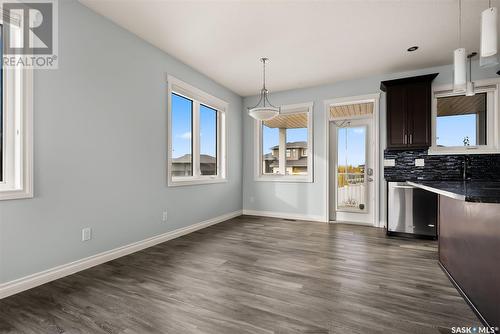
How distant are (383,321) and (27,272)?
119 inches

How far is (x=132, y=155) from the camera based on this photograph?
126 inches

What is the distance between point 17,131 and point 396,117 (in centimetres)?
510

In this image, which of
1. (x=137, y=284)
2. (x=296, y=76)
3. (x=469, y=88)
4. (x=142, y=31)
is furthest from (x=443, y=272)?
(x=142, y=31)

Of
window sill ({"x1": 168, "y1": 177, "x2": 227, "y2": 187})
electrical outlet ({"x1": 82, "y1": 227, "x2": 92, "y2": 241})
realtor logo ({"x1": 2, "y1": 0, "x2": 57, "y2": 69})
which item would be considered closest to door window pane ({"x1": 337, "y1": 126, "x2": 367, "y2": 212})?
window sill ({"x1": 168, "y1": 177, "x2": 227, "y2": 187})

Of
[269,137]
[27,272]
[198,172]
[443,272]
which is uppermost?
[269,137]

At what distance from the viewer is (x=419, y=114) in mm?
4035

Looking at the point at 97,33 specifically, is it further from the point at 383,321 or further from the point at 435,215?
the point at 435,215

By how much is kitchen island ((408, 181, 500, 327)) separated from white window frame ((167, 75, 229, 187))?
3397 millimetres

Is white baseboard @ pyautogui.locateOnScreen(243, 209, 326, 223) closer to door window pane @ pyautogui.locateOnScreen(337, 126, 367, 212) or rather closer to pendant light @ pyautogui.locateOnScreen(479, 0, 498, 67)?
door window pane @ pyautogui.locateOnScreen(337, 126, 367, 212)

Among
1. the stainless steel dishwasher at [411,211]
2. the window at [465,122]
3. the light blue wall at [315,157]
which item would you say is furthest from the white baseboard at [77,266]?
the window at [465,122]

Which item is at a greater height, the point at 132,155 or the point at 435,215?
the point at 132,155

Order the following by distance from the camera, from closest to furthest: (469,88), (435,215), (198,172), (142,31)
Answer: (469,88)
(142,31)
(435,215)
(198,172)

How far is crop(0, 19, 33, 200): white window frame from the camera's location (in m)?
2.14

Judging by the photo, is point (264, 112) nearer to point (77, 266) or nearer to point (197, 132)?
point (197, 132)
